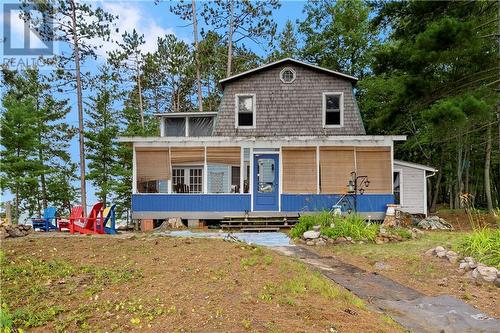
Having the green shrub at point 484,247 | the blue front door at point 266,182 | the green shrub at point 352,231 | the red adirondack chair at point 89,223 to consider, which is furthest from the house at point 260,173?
the green shrub at point 484,247

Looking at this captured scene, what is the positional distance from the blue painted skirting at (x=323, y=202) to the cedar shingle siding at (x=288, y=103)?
2973 mm

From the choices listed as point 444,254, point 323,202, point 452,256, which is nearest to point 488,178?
point 323,202

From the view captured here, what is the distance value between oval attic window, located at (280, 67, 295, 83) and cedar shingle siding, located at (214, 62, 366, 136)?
158 millimetres

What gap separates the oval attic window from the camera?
1546cm

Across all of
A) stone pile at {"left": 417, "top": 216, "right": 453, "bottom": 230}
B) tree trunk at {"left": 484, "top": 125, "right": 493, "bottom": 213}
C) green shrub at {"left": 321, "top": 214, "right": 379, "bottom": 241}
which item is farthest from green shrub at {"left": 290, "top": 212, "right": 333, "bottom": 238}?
tree trunk at {"left": 484, "top": 125, "right": 493, "bottom": 213}

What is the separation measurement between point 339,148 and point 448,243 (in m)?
5.92

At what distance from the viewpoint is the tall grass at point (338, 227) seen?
917 centimetres

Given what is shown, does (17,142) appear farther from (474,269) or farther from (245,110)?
(474,269)

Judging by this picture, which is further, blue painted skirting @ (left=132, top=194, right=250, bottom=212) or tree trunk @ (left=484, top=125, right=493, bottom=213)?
tree trunk @ (left=484, top=125, right=493, bottom=213)

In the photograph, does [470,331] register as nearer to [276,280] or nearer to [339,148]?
[276,280]

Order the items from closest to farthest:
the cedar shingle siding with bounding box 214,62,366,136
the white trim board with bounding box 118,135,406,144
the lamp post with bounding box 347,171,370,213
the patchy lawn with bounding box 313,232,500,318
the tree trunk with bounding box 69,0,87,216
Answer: the patchy lawn with bounding box 313,232,500,318 → the lamp post with bounding box 347,171,370,213 → the white trim board with bounding box 118,135,406,144 → the cedar shingle siding with bounding box 214,62,366,136 → the tree trunk with bounding box 69,0,87,216

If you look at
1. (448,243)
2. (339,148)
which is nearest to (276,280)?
(448,243)

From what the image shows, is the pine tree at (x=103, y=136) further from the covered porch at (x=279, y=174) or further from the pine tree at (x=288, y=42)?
the pine tree at (x=288, y=42)

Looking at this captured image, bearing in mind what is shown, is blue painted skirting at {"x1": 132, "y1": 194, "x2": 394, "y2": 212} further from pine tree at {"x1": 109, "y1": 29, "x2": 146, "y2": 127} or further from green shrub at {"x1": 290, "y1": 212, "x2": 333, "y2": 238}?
pine tree at {"x1": 109, "y1": 29, "x2": 146, "y2": 127}
